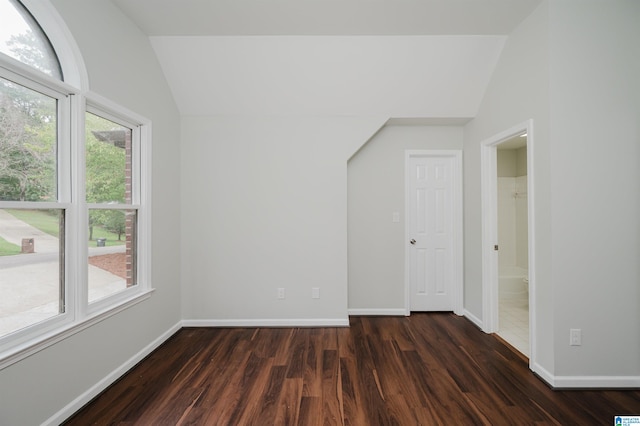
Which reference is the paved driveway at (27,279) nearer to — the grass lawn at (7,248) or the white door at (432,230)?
the grass lawn at (7,248)

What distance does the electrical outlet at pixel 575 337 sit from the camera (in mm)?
2111

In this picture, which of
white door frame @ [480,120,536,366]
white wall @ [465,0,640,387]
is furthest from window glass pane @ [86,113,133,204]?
white door frame @ [480,120,536,366]

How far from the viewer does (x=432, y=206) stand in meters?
3.63

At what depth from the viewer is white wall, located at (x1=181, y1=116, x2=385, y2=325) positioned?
128 inches

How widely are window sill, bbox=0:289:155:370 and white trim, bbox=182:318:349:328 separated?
1.00 meters

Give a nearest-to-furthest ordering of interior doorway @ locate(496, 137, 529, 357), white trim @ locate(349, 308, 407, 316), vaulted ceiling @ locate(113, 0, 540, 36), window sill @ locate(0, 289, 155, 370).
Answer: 1. window sill @ locate(0, 289, 155, 370)
2. vaulted ceiling @ locate(113, 0, 540, 36)
3. white trim @ locate(349, 308, 407, 316)
4. interior doorway @ locate(496, 137, 529, 357)

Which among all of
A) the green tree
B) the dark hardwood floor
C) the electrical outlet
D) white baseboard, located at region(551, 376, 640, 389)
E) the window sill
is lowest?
the dark hardwood floor

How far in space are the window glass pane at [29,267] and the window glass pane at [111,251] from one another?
276 mm

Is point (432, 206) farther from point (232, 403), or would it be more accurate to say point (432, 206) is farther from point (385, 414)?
point (232, 403)

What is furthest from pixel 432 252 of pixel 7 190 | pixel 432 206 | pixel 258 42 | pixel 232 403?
pixel 7 190

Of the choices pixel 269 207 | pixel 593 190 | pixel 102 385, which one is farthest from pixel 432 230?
pixel 102 385

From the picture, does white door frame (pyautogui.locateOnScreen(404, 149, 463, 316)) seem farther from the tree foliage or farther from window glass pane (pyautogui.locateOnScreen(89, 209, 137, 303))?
the tree foliage

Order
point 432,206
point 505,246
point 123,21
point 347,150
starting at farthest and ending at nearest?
point 505,246
point 432,206
point 347,150
point 123,21

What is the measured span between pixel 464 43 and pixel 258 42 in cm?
202
